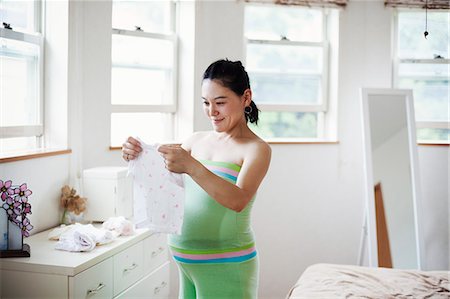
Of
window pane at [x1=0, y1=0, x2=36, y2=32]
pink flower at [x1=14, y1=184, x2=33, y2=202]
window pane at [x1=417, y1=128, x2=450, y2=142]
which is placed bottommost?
pink flower at [x1=14, y1=184, x2=33, y2=202]

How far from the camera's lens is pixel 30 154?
2852 mm

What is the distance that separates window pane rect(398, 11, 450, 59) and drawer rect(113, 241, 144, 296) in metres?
2.84

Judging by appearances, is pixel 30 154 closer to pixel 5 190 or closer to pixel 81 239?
pixel 5 190

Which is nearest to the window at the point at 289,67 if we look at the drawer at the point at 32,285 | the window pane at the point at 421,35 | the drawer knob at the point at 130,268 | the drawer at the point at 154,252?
the window pane at the point at 421,35

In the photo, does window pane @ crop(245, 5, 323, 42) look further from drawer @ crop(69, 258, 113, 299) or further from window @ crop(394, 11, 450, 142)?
drawer @ crop(69, 258, 113, 299)

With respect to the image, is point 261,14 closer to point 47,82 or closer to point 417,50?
point 417,50

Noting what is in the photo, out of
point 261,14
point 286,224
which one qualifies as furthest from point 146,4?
point 286,224

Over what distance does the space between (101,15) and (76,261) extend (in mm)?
1711

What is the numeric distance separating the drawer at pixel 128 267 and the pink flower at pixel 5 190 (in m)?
0.55

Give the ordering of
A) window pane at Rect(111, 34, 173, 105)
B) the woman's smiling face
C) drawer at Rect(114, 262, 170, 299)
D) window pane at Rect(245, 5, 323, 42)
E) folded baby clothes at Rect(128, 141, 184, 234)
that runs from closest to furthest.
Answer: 1. the woman's smiling face
2. folded baby clothes at Rect(128, 141, 184, 234)
3. drawer at Rect(114, 262, 170, 299)
4. window pane at Rect(111, 34, 173, 105)
5. window pane at Rect(245, 5, 323, 42)

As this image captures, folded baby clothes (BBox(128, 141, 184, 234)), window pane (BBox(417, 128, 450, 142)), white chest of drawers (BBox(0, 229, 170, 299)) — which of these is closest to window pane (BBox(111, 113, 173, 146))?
white chest of drawers (BBox(0, 229, 170, 299))

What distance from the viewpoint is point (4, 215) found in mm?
2385

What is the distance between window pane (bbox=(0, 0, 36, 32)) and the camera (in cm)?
291

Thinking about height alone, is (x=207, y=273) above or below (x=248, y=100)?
below
